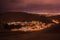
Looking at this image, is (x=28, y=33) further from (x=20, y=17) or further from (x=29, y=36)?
(x=20, y=17)

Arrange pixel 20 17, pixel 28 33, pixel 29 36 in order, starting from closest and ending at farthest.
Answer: pixel 29 36
pixel 28 33
pixel 20 17

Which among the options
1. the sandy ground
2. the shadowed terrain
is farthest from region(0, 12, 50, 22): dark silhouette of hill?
the sandy ground

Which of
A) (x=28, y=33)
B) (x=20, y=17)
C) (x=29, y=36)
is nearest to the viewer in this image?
(x=29, y=36)

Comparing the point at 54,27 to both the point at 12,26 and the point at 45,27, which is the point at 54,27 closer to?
the point at 45,27

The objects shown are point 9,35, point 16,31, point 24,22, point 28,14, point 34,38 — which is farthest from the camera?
point 28,14

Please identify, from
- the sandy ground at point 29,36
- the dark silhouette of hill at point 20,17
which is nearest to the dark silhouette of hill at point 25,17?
the dark silhouette of hill at point 20,17

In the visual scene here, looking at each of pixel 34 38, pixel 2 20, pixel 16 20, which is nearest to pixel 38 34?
pixel 34 38

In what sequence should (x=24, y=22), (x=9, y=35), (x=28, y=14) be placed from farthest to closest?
(x=28, y=14) → (x=24, y=22) → (x=9, y=35)

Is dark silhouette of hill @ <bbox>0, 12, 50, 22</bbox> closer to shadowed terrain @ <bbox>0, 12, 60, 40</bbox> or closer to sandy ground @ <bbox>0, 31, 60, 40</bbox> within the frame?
shadowed terrain @ <bbox>0, 12, 60, 40</bbox>

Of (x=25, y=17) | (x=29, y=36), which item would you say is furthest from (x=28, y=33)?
(x=25, y=17)
